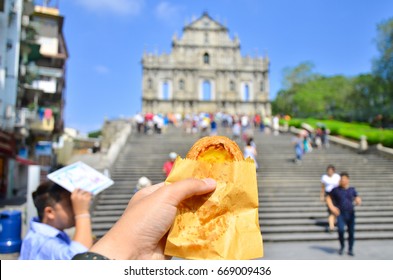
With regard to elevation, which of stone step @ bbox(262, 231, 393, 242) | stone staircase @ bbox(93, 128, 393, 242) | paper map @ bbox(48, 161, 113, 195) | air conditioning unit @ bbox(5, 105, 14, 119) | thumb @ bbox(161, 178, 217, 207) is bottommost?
stone step @ bbox(262, 231, 393, 242)

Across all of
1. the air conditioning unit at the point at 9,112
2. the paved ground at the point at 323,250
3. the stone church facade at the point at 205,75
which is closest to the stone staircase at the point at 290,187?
the paved ground at the point at 323,250

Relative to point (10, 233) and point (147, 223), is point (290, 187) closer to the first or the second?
point (10, 233)

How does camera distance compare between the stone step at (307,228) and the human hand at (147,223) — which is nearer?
the human hand at (147,223)

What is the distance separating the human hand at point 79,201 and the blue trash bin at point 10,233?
5.36 feet

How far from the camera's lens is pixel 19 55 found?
Answer: 2117 centimetres

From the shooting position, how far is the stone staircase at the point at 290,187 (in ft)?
28.1

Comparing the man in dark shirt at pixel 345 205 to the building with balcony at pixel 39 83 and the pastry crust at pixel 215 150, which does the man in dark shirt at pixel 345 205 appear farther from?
the building with balcony at pixel 39 83

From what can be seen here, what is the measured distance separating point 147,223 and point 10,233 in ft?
10.2

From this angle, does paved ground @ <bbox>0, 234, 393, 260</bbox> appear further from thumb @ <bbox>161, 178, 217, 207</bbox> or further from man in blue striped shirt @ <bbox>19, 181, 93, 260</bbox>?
thumb @ <bbox>161, 178, 217, 207</bbox>

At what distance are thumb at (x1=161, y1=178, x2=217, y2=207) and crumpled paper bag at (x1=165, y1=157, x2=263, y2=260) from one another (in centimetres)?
4

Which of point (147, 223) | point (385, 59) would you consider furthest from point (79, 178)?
point (385, 59)

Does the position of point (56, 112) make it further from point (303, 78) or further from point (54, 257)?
point (303, 78)

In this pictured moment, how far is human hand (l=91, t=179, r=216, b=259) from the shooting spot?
133 centimetres

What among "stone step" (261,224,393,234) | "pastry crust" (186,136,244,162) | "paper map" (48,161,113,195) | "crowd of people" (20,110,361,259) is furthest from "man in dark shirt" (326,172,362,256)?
"pastry crust" (186,136,244,162)
